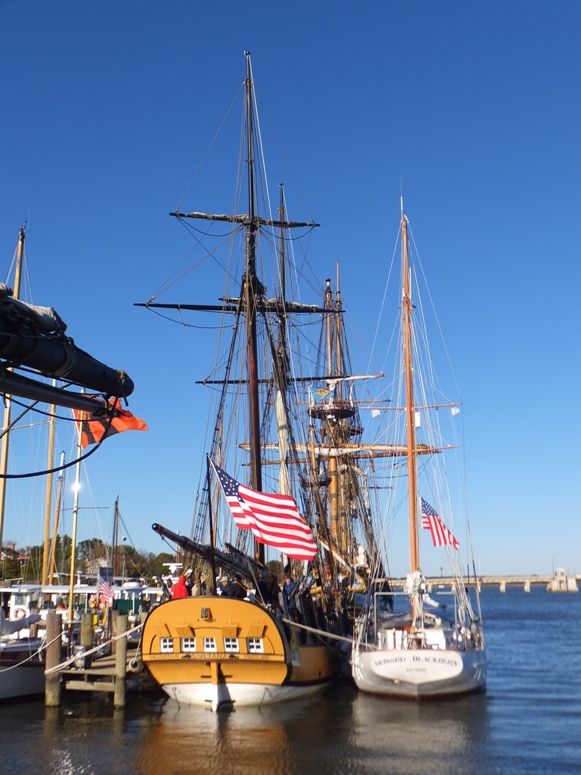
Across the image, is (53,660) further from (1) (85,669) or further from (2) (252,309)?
(2) (252,309)

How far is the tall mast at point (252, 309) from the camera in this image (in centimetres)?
3156

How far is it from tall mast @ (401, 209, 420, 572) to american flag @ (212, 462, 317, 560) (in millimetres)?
5314

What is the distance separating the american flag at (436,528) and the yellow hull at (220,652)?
6977mm

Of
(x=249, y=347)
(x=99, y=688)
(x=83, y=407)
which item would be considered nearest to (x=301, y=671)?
(x=99, y=688)

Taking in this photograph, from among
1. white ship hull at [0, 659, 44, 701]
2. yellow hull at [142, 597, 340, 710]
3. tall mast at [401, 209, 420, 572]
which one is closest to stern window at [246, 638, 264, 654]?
yellow hull at [142, 597, 340, 710]

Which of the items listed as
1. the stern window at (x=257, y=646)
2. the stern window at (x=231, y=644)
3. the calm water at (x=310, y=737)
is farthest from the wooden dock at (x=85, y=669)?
the stern window at (x=257, y=646)

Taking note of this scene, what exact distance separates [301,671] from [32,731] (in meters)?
7.85

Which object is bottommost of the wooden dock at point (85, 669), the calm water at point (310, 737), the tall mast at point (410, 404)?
the calm water at point (310, 737)

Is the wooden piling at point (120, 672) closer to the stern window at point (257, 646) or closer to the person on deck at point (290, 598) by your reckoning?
the stern window at point (257, 646)

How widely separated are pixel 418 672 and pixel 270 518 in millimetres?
6268

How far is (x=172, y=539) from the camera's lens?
2511cm

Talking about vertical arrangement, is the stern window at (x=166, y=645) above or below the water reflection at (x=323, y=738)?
above

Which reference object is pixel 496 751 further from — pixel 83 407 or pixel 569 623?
pixel 569 623

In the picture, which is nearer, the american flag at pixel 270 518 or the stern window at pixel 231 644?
the stern window at pixel 231 644
